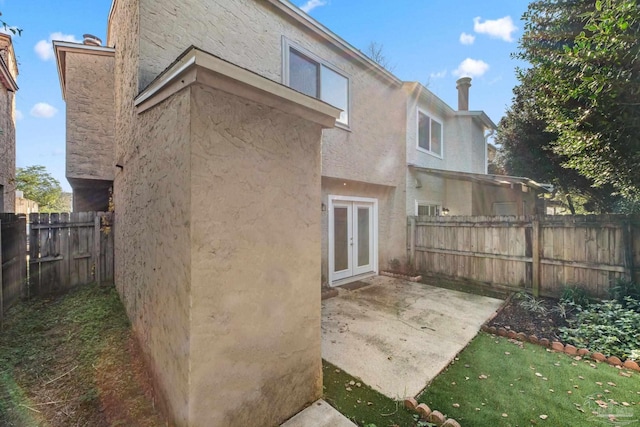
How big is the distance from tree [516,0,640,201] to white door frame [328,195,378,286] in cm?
470

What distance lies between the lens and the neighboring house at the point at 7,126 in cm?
775

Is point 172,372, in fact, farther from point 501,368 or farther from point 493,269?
point 493,269

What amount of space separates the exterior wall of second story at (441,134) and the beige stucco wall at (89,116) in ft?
28.3

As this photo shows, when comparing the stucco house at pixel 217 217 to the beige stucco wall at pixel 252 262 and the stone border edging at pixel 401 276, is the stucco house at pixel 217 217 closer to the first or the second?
the beige stucco wall at pixel 252 262

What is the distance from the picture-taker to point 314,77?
7023 millimetres

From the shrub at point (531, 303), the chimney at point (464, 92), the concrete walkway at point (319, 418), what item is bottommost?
the concrete walkway at point (319, 418)

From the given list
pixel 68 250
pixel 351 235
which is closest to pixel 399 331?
pixel 351 235

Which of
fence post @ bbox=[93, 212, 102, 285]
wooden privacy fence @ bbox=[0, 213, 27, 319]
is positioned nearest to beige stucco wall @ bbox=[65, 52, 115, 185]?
fence post @ bbox=[93, 212, 102, 285]

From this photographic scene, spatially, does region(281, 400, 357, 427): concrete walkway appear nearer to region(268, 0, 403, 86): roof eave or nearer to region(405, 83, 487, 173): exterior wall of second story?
region(268, 0, 403, 86): roof eave

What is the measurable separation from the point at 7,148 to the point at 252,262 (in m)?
10.9

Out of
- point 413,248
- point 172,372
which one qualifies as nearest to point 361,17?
point 413,248

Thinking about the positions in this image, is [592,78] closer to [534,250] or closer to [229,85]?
[534,250]

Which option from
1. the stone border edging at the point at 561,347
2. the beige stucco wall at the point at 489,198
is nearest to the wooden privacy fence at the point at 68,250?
the stone border edging at the point at 561,347

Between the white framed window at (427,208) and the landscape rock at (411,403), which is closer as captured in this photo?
the landscape rock at (411,403)
